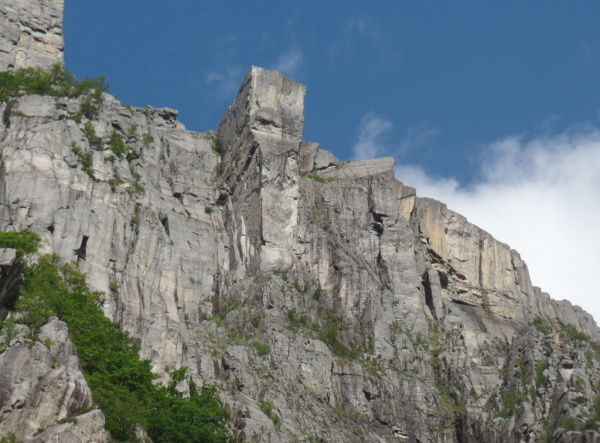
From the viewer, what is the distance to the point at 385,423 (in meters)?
75.8

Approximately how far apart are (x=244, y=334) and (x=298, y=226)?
14.7 metres

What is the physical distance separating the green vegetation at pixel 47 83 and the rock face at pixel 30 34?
7.28ft

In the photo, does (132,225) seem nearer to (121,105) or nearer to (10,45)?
(121,105)

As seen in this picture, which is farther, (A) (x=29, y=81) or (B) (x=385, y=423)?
(A) (x=29, y=81)

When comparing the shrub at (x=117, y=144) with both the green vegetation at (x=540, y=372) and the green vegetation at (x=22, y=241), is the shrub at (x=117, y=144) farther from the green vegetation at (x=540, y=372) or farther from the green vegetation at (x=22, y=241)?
the green vegetation at (x=540, y=372)

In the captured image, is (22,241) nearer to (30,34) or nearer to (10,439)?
(10,439)

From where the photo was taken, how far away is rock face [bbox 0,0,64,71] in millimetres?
87625

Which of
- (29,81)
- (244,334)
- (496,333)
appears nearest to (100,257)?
(244,334)

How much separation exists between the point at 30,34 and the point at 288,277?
3517 cm

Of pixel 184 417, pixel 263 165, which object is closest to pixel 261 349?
pixel 184 417

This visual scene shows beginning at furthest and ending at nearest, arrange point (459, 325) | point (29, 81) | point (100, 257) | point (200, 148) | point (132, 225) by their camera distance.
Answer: point (200, 148)
point (459, 325)
point (29, 81)
point (132, 225)
point (100, 257)

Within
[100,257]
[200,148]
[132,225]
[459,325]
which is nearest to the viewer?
[100,257]

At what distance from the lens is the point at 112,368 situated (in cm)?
5641

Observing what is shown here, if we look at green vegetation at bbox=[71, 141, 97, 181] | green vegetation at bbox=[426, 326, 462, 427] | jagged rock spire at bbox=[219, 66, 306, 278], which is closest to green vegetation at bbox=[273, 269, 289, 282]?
jagged rock spire at bbox=[219, 66, 306, 278]
